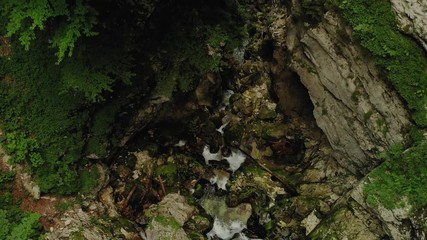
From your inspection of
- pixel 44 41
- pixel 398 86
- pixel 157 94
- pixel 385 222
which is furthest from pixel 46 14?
pixel 385 222

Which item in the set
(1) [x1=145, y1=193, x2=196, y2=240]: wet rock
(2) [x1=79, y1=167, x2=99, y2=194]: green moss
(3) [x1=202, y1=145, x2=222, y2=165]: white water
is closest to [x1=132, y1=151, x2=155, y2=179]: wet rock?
(1) [x1=145, y1=193, x2=196, y2=240]: wet rock

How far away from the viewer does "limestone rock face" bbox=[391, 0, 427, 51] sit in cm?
866

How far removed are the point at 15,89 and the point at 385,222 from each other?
1048 centimetres

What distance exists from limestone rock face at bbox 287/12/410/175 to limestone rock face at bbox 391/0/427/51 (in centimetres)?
127

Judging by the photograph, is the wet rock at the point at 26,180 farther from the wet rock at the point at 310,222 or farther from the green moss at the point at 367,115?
the green moss at the point at 367,115

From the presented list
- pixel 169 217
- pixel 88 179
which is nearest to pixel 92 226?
pixel 88 179

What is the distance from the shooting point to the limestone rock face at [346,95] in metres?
9.88

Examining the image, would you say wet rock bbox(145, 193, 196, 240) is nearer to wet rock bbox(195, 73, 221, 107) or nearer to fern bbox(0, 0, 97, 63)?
wet rock bbox(195, 73, 221, 107)

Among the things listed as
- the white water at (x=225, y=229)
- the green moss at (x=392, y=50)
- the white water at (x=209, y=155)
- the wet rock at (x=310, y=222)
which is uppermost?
the green moss at (x=392, y=50)

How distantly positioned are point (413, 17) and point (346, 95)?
9.66 ft

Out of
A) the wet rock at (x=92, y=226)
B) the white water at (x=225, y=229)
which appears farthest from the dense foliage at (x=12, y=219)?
the white water at (x=225, y=229)

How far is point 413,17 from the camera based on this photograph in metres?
8.85

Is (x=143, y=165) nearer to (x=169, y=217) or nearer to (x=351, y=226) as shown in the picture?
(x=169, y=217)

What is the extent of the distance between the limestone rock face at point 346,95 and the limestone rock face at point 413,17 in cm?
127
